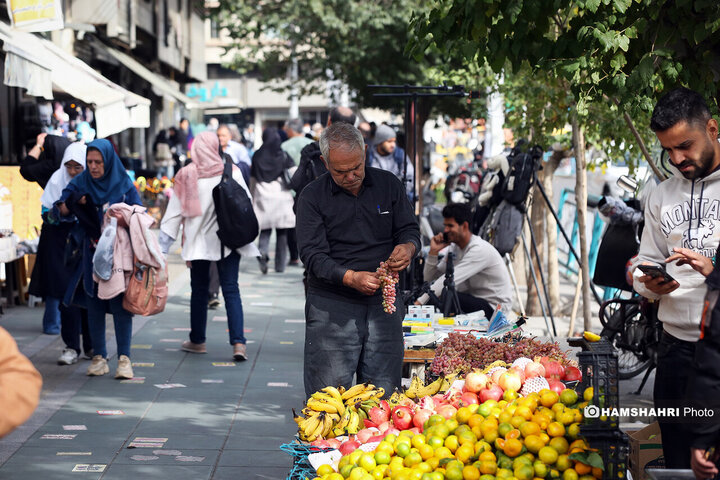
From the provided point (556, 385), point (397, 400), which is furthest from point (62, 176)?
point (556, 385)

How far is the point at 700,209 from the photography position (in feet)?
11.8

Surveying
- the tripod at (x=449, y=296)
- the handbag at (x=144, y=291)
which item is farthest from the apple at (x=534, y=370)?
the handbag at (x=144, y=291)

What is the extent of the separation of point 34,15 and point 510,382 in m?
9.01

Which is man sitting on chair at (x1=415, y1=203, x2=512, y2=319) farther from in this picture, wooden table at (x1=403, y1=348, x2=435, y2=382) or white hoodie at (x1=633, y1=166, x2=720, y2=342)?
white hoodie at (x1=633, y1=166, x2=720, y2=342)

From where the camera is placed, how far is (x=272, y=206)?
13.9 metres

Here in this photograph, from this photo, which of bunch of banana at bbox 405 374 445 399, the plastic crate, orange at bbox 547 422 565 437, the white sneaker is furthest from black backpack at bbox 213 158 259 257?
the plastic crate

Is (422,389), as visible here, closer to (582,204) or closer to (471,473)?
(471,473)

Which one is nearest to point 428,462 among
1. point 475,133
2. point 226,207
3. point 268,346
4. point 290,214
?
point 226,207

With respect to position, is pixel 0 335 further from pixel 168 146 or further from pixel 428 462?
pixel 168 146

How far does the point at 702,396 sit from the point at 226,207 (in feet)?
18.5

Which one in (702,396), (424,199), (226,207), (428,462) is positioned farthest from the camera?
(424,199)

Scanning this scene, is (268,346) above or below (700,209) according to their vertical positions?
below

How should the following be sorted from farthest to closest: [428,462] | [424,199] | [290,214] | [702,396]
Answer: [424,199], [290,214], [428,462], [702,396]

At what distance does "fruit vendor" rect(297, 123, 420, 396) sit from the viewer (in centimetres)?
487
